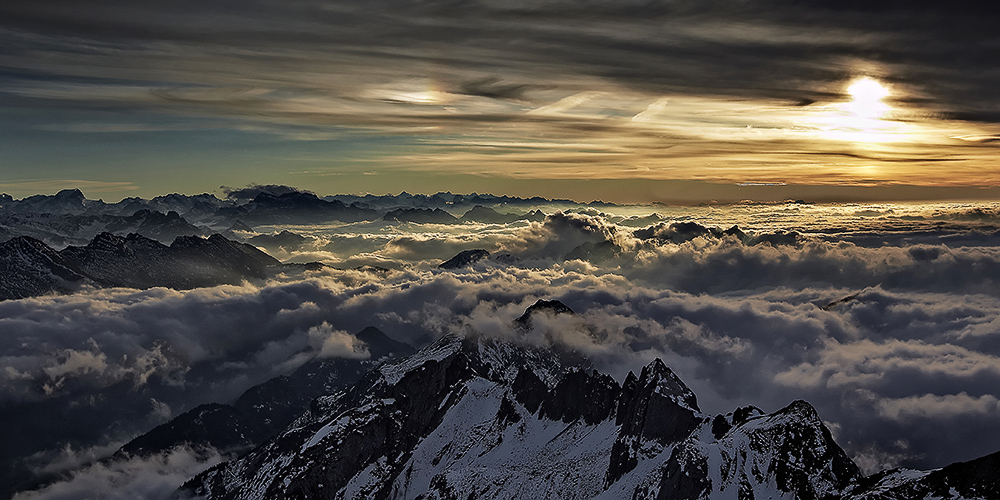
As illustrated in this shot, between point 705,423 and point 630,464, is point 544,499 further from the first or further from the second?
point 705,423

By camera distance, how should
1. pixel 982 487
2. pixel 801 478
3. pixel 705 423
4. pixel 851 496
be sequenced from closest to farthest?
pixel 982 487 < pixel 851 496 < pixel 801 478 < pixel 705 423

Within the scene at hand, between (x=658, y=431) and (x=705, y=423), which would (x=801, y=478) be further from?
(x=658, y=431)

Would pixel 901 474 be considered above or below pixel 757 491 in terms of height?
above

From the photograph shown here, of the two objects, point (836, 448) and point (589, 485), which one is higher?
point (836, 448)

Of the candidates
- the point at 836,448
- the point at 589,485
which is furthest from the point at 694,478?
the point at 589,485

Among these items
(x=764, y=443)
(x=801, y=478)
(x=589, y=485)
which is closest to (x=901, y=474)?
(x=801, y=478)

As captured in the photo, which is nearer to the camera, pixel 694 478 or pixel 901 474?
pixel 901 474

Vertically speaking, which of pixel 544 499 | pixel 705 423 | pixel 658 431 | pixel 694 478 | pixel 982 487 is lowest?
pixel 544 499

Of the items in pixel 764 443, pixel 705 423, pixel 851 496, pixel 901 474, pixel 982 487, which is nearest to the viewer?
pixel 982 487

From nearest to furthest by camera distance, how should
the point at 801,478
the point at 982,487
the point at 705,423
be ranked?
the point at 982,487 → the point at 801,478 → the point at 705,423
